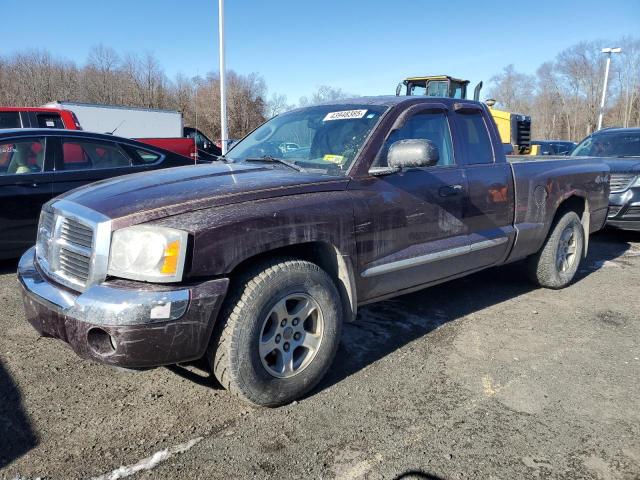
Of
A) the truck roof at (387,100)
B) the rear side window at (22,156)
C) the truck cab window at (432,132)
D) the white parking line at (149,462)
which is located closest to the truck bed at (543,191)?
the truck cab window at (432,132)

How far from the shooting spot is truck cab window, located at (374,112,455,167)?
3.65 metres

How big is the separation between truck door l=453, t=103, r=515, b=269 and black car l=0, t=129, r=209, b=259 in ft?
12.2

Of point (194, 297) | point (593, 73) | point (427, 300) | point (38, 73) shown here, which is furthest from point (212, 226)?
point (593, 73)

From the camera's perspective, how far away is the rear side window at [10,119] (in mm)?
11117

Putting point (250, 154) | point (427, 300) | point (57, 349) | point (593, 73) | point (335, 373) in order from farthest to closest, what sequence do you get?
point (593, 73)
point (427, 300)
point (250, 154)
point (57, 349)
point (335, 373)

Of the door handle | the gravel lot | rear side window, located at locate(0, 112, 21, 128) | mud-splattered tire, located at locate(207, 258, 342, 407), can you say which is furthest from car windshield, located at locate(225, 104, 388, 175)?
rear side window, located at locate(0, 112, 21, 128)

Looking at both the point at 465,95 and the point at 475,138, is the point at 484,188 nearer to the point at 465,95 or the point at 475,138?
the point at 475,138

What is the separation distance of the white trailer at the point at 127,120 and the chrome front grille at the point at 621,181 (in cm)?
1557

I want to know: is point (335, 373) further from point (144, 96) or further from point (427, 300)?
point (144, 96)

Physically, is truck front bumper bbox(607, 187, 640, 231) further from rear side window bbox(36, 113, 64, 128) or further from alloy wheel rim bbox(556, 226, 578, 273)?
rear side window bbox(36, 113, 64, 128)

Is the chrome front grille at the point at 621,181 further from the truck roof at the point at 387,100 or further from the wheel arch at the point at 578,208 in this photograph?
the truck roof at the point at 387,100

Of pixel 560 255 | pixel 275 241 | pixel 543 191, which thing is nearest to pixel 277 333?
pixel 275 241

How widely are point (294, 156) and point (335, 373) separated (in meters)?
1.55

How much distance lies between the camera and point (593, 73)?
56.8 m
